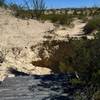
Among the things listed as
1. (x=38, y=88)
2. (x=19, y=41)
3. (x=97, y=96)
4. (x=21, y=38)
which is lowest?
(x=97, y=96)

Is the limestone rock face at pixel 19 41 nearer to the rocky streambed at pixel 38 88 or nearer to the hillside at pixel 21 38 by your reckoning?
the hillside at pixel 21 38

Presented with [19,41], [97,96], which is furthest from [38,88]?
[19,41]

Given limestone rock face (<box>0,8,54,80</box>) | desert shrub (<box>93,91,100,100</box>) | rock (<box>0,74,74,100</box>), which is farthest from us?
limestone rock face (<box>0,8,54,80</box>)

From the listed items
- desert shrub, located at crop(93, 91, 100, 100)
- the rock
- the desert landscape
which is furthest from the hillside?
desert shrub, located at crop(93, 91, 100, 100)

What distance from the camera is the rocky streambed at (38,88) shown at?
8.93 m

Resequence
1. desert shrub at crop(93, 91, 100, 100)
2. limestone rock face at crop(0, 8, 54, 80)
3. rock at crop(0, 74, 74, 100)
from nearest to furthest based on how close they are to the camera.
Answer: desert shrub at crop(93, 91, 100, 100) < rock at crop(0, 74, 74, 100) < limestone rock face at crop(0, 8, 54, 80)

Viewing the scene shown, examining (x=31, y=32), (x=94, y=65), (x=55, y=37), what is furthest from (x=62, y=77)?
(x=31, y=32)

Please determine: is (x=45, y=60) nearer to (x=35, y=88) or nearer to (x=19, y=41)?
(x=19, y=41)

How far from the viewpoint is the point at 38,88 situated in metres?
9.51

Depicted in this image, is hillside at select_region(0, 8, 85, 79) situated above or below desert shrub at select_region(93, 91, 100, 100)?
above

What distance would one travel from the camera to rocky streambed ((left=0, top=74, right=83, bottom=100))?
893 centimetres

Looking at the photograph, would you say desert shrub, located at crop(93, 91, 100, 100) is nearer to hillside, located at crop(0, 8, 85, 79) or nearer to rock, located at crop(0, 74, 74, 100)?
rock, located at crop(0, 74, 74, 100)

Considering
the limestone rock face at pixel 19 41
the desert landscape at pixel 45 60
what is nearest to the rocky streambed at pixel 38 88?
the desert landscape at pixel 45 60

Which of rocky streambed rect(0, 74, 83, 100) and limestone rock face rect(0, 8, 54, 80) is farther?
limestone rock face rect(0, 8, 54, 80)
